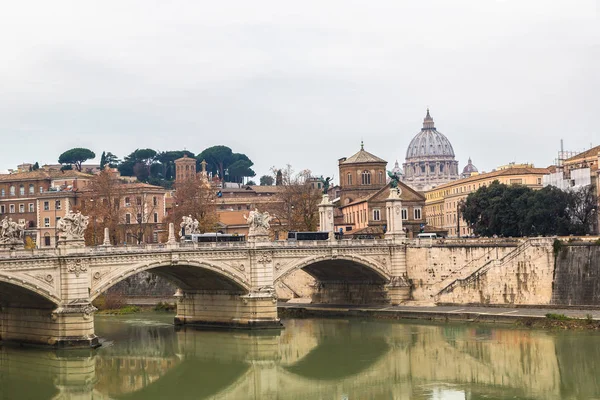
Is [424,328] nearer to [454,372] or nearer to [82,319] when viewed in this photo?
[454,372]

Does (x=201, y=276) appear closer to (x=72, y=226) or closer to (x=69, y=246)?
(x=72, y=226)

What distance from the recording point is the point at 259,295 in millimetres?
54750

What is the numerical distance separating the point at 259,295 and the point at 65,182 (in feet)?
152

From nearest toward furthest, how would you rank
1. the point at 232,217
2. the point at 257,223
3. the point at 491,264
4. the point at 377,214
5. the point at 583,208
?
1. the point at 257,223
2. the point at 491,264
3. the point at 583,208
4. the point at 377,214
5. the point at 232,217

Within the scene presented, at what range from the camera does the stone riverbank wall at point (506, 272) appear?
183 feet

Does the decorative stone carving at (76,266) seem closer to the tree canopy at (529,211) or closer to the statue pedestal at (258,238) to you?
the statue pedestal at (258,238)

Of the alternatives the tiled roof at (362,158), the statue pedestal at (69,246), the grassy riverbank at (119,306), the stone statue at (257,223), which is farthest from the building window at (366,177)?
the statue pedestal at (69,246)

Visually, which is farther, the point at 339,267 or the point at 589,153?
the point at 589,153

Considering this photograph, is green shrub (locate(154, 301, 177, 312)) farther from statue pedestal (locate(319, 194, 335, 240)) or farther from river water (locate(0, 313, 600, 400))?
river water (locate(0, 313, 600, 400))

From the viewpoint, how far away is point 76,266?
1875 inches

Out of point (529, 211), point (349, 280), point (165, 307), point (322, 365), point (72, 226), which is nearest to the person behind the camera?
point (322, 365)

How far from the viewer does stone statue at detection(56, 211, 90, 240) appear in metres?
48.3

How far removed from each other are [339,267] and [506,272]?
10272 mm

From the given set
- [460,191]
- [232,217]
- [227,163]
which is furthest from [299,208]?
[227,163]
